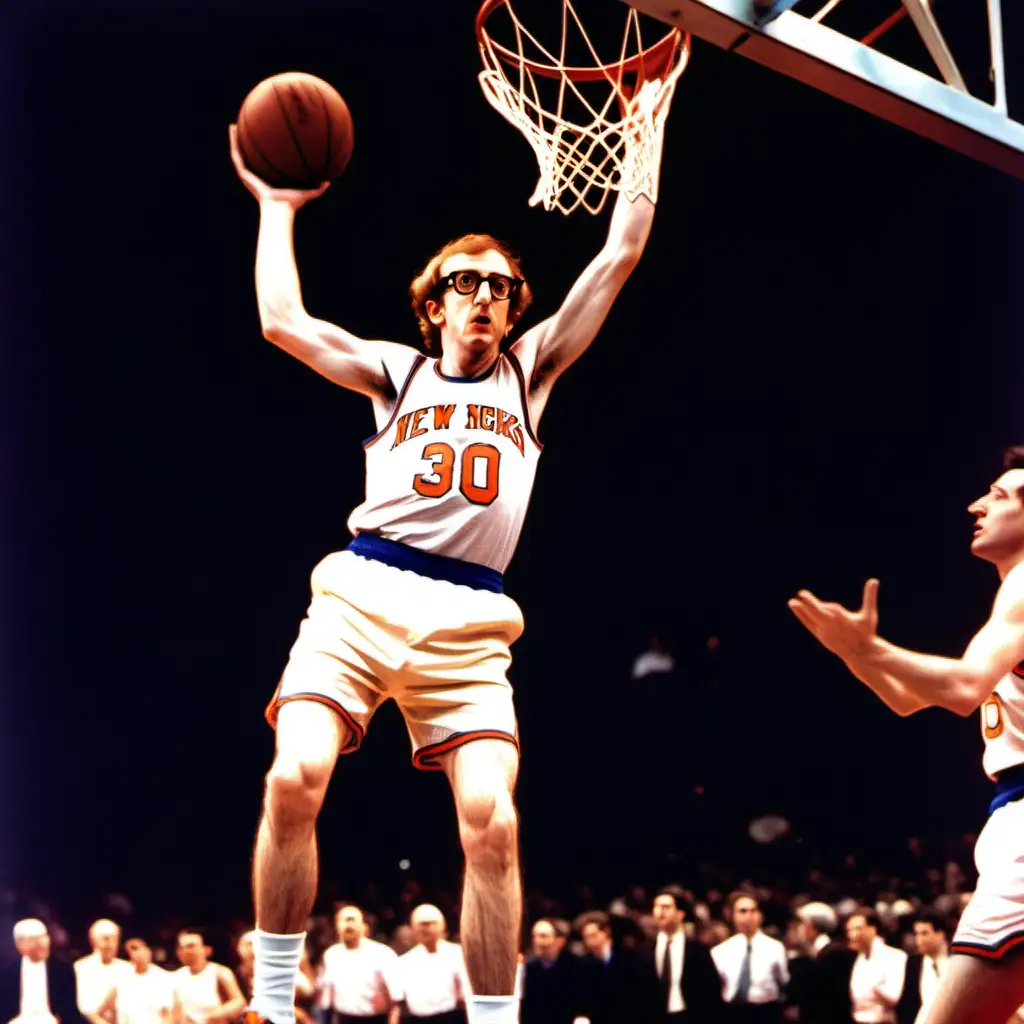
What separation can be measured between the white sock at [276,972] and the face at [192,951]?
4447mm

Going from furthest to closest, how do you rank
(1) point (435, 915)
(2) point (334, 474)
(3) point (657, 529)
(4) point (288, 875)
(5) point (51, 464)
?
(3) point (657, 529), (2) point (334, 474), (5) point (51, 464), (1) point (435, 915), (4) point (288, 875)

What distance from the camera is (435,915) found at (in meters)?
7.62

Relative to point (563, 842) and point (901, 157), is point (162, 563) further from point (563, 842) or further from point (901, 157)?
point (901, 157)

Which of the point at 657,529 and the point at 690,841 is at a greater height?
the point at 657,529

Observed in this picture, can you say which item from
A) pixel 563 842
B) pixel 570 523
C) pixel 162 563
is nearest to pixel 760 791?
pixel 563 842

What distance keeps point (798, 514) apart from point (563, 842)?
2986mm

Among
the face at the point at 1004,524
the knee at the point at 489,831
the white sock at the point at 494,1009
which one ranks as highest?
the face at the point at 1004,524

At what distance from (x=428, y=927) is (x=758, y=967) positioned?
1.92 m

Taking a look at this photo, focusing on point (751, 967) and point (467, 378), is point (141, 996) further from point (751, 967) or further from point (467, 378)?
point (467, 378)

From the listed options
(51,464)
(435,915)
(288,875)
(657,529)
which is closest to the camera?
(288,875)

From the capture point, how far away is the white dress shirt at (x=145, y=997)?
24.2 ft

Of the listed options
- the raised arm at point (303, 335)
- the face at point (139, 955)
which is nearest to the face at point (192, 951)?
the face at point (139, 955)

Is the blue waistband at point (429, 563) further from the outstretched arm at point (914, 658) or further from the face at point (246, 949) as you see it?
the face at point (246, 949)

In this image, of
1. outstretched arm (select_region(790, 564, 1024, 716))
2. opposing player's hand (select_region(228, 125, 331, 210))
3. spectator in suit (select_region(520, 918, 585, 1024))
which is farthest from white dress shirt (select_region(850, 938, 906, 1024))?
opposing player's hand (select_region(228, 125, 331, 210))
